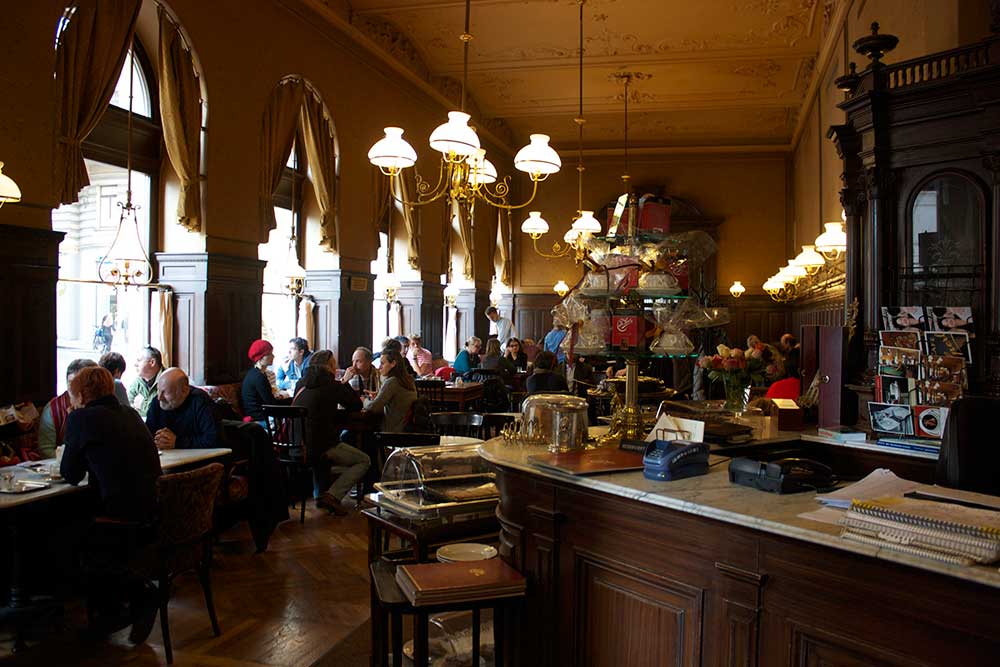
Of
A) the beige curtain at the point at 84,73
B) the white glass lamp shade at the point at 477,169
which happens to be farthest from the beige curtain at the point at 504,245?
the beige curtain at the point at 84,73

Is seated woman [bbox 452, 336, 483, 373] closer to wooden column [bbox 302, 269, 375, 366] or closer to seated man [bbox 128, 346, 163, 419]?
wooden column [bbox 302, 269, 375, 366]

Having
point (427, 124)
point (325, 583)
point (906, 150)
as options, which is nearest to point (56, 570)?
point (325, 583)

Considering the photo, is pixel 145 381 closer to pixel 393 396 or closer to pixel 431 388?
pixel 393 396

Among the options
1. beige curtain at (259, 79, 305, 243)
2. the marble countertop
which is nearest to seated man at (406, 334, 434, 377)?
beige curtain at (259, 79, 305, 243)

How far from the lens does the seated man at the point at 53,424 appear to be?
5148mm

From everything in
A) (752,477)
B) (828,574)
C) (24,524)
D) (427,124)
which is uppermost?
(427,124)

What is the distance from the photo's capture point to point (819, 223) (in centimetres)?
1159

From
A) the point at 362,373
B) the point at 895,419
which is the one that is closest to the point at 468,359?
the point at 362,373

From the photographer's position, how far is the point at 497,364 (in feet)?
34.5

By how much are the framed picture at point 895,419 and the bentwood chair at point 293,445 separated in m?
4.50

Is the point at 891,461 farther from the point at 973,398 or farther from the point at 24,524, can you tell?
the point at 24,524

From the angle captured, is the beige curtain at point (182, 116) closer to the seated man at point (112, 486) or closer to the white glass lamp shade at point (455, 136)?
the white glass lamp shade at point (455, 136)

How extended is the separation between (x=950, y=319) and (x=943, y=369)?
1.65 feet

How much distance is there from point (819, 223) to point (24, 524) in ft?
36.1
